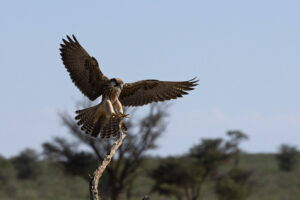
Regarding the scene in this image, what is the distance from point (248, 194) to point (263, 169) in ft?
46.6

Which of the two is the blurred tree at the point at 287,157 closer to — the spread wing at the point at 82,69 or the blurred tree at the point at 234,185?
the blurred tree at the point at 234,185

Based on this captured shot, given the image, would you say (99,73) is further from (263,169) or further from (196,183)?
(263,169)

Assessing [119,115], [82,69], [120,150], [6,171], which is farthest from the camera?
[6,171]

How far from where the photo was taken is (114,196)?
26.1 meters

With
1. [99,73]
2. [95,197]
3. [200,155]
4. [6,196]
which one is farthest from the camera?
[6,196]

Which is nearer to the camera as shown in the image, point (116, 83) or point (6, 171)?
point (116, 83)

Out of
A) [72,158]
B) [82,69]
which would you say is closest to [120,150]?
[72,158]

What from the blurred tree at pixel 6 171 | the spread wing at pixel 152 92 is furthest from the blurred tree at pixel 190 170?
the spread wing at pixel 152 92

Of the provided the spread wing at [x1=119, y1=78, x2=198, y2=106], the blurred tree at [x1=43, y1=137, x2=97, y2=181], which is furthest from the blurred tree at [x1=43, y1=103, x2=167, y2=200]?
the spread wing at [x1=119, y1=78, x2=198, y2=106]

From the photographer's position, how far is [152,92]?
11320 mm

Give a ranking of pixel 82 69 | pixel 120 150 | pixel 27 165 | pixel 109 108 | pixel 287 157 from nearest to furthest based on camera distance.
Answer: pixel 109 108, pixel 82 69, pixel 120 150, pixel 287 157, pixel 27 165

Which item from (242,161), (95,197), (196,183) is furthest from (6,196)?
(95,197)

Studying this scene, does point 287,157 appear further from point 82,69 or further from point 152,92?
point 82,69

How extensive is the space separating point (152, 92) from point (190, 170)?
19354 millimetres
